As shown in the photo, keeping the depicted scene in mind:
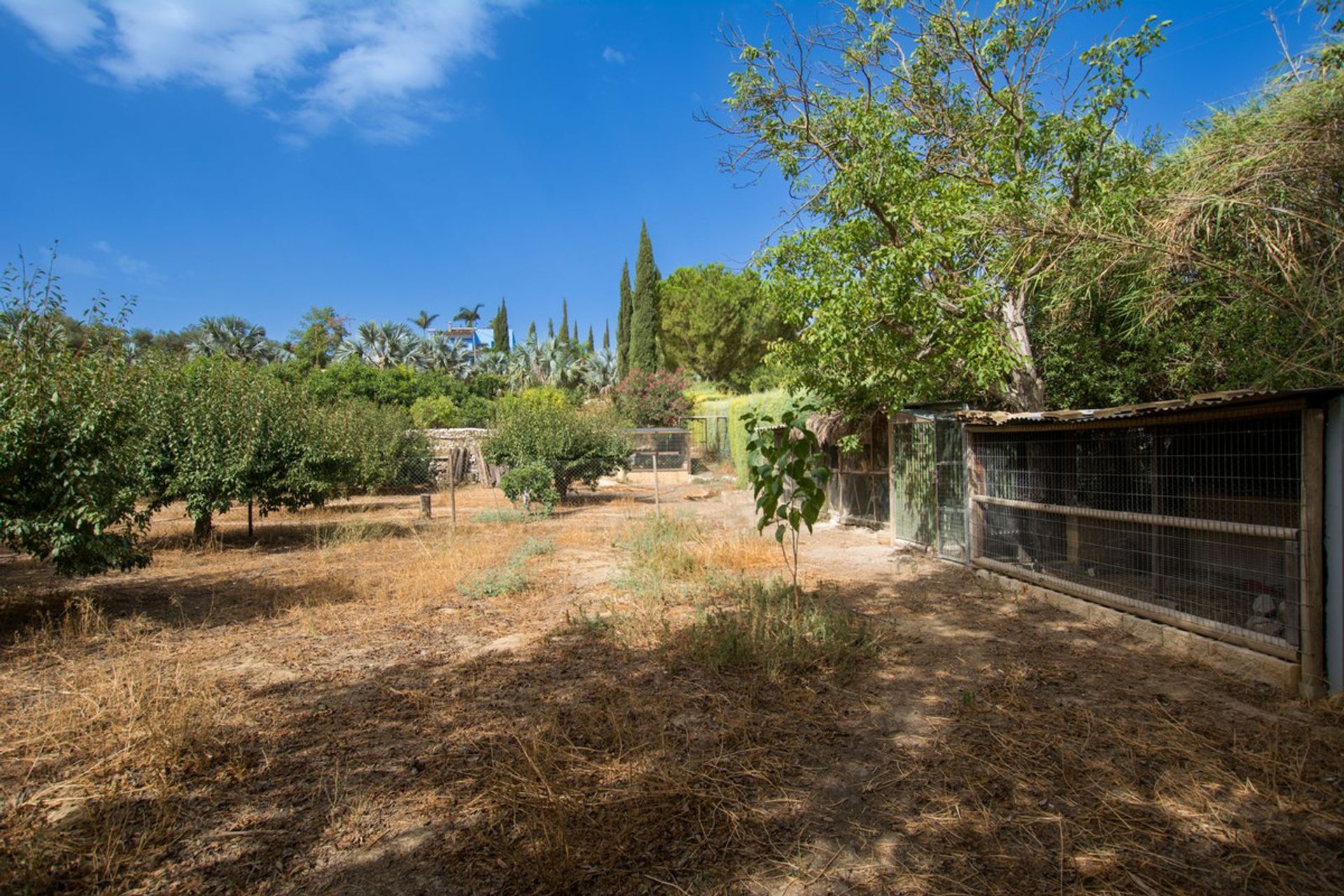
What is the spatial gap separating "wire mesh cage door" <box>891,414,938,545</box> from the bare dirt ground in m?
3.09

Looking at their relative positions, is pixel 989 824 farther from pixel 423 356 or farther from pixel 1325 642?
pixel 423 356

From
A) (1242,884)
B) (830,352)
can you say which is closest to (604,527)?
(830,352)

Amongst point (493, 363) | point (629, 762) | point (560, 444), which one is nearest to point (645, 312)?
point (493, 363)

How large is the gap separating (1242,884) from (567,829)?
2441 millimetres

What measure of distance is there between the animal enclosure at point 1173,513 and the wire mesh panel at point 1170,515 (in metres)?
0.01

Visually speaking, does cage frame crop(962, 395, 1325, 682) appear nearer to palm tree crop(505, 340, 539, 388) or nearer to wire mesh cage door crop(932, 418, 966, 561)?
wire mesh cage door crop(932, 418, 966, 561)

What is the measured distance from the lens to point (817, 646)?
4.87m

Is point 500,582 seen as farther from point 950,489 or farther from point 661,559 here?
point 950,489

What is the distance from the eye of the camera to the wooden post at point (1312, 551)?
405 cm

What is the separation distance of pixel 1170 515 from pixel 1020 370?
2859 millimetres

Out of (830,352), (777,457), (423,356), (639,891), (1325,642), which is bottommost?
(639,891)

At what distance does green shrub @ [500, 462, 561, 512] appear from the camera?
14648mm

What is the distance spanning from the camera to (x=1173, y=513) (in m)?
5.57

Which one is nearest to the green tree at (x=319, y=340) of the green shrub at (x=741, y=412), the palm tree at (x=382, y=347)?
A: the palm tree at (x=382, y=347)
